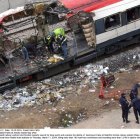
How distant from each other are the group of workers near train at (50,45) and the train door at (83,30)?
0.74m

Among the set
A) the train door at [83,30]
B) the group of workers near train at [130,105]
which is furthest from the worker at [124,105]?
the train door at [83,30]

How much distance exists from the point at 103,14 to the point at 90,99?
4.09 meters

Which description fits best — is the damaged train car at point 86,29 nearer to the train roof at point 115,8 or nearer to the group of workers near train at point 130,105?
the train roof at point 115,8

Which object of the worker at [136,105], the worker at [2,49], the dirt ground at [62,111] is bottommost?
the worker at [136,105]

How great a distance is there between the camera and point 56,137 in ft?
39.1

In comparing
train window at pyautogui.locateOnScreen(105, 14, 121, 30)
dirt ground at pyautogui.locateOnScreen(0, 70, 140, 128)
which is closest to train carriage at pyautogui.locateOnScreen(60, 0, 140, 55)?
train window at pyautogui.locateOnScreen(105, 14, 121, 30)

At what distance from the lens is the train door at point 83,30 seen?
71.9 feet

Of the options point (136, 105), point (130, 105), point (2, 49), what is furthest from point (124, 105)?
point (2, 49)

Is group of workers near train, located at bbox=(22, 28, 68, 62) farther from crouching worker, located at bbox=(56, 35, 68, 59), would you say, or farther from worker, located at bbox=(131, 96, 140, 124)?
worker, located at bbox=(131, 96, 140, 124)

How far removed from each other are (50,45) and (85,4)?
2.37 meters

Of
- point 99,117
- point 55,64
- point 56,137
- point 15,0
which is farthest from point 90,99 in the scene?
point 15,0

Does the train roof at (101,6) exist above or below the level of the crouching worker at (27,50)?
above

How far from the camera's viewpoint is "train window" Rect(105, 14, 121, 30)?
2242cm

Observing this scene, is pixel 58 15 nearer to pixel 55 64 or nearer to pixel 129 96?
pixel 55 64
